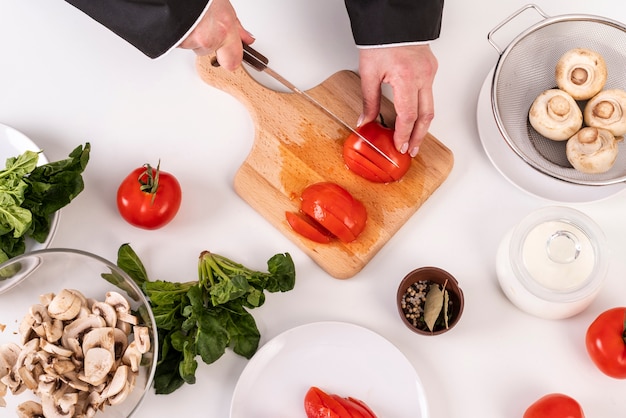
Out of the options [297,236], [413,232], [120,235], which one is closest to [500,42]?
[413,232]

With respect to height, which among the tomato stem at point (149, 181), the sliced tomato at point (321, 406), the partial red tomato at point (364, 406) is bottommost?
the sliced tomato at point (321, 406)

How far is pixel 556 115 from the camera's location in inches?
63.5

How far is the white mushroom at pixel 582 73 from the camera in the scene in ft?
5.32

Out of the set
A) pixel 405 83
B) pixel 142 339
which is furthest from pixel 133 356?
pixel 405 83

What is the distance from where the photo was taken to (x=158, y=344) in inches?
61.8

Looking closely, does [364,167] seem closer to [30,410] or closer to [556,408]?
[556,408]

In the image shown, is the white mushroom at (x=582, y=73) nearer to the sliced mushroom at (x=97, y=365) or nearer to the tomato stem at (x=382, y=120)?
the tomato stem at (x=382, y=120)

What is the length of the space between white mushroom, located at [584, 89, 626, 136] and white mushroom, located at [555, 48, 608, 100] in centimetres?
3

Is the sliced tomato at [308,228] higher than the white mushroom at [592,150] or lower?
lower

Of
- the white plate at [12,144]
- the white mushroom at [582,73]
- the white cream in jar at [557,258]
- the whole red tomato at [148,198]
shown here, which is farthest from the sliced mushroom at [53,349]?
the white mushroom at [582,73]

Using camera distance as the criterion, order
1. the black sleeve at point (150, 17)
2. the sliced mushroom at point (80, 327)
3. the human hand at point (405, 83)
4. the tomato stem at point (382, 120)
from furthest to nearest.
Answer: the tomato stem at point (382, 120), the human hand at point (405, 83), the sliced mushroom at point (80, 327), the black sleeve at point (150, 17)

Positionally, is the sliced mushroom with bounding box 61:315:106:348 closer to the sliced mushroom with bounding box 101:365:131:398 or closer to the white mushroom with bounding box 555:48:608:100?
the sliced mushroom with bounding box 101:365:131:398

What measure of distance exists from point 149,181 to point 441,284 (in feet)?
2.25

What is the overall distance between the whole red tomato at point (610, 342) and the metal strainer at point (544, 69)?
311mm
